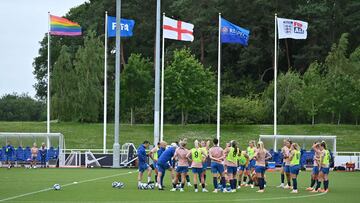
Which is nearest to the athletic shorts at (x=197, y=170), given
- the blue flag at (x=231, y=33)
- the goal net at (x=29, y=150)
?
the blue flag at (x=231, y=33)

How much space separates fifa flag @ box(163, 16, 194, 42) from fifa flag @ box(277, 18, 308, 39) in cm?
620

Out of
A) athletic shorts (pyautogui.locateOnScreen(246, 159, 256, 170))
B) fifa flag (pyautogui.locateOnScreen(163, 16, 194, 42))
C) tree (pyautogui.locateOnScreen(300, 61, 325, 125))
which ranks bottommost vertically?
athletic shorts (pyautogui.locateOnScreen(246, 159, 256, 170))

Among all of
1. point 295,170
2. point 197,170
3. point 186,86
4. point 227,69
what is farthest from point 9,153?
point 227,69

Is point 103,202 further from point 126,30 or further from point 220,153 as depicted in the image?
point 126,30

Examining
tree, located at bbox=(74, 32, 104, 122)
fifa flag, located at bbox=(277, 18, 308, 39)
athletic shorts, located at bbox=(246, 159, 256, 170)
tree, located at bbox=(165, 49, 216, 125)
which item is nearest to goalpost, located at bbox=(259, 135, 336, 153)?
fifa flag, located at bbox=(277, 18, 308, 39)

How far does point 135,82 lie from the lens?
240 feet

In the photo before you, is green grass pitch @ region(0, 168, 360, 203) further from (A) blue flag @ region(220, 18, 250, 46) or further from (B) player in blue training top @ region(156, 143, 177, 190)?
(A) blue flag @ region(220, 18, 250, 46)

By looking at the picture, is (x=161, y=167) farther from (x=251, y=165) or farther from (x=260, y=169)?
(x=251, y=165)

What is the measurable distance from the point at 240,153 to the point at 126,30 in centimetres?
2058

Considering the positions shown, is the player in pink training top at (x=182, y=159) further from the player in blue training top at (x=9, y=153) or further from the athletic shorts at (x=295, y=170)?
the player in blue training top at (x=9, y=153)

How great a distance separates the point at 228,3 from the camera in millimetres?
81125

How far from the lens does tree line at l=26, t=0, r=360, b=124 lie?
7044cm

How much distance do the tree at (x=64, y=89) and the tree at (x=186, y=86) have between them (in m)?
10.6

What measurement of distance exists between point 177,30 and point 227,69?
1613 inches
